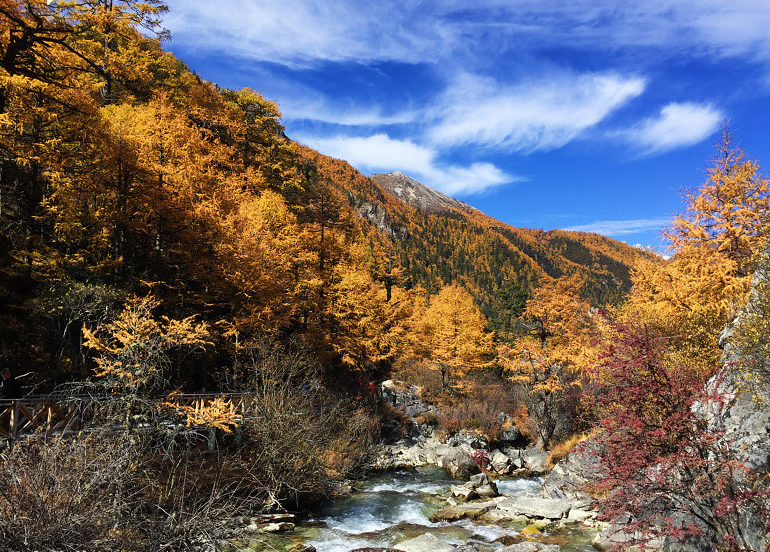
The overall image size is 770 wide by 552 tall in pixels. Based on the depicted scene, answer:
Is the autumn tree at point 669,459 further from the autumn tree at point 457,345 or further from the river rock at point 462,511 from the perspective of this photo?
the autumn tree at point 457,345

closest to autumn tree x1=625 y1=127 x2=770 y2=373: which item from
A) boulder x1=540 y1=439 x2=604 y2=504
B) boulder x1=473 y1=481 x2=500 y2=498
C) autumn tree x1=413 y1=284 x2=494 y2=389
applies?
boulder x1=540 y1=439 x2=604 y2=504

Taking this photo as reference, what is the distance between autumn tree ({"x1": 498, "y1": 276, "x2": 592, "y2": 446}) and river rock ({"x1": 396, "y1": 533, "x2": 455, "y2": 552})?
40.5 ft

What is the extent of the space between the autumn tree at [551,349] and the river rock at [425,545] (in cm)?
1236

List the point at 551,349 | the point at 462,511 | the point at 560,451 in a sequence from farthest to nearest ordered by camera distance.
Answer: the point at 551,349
the point at 560,451
the point at 462,511

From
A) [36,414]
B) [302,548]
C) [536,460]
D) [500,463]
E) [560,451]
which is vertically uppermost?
[36,414]

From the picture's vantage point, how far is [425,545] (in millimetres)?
11039

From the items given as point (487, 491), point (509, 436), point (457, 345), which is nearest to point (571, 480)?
point (487, 491)

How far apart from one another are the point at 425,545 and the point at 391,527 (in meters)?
2.45

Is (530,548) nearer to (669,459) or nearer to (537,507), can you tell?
(537,507)

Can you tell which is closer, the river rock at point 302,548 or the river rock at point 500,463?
the river rock at point 302,548

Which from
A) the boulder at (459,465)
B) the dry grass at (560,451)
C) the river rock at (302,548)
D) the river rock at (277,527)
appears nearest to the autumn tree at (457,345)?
the boulder at (459,465)

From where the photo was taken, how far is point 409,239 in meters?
183

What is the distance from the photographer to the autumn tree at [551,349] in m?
22.5

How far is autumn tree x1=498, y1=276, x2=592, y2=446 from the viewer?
73.7ft
